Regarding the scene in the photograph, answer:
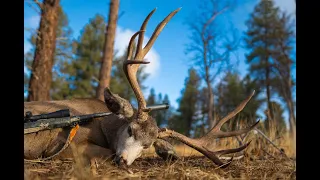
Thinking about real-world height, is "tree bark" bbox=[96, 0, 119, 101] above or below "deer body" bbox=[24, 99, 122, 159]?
above

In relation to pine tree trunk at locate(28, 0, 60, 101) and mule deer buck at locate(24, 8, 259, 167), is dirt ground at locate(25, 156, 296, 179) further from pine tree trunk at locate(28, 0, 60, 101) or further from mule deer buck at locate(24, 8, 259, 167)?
pine tree trunk at locate(28, 0, 60, 101)

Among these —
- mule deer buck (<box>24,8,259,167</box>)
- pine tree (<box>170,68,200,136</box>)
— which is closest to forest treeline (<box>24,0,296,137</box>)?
pine tree (<box>170,68,200,136</box>)

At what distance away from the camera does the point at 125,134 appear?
393 cm

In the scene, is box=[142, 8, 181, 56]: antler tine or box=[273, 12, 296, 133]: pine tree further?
box=[273, 12, 296, 133]: pine tree

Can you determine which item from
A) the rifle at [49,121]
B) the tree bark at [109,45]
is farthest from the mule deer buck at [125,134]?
the tree bark at [109,45]

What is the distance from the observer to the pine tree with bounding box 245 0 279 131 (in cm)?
2211

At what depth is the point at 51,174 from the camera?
299 centimetres

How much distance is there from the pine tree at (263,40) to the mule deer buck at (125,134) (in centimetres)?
1869

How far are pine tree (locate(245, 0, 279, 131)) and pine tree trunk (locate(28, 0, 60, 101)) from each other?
15473mm
